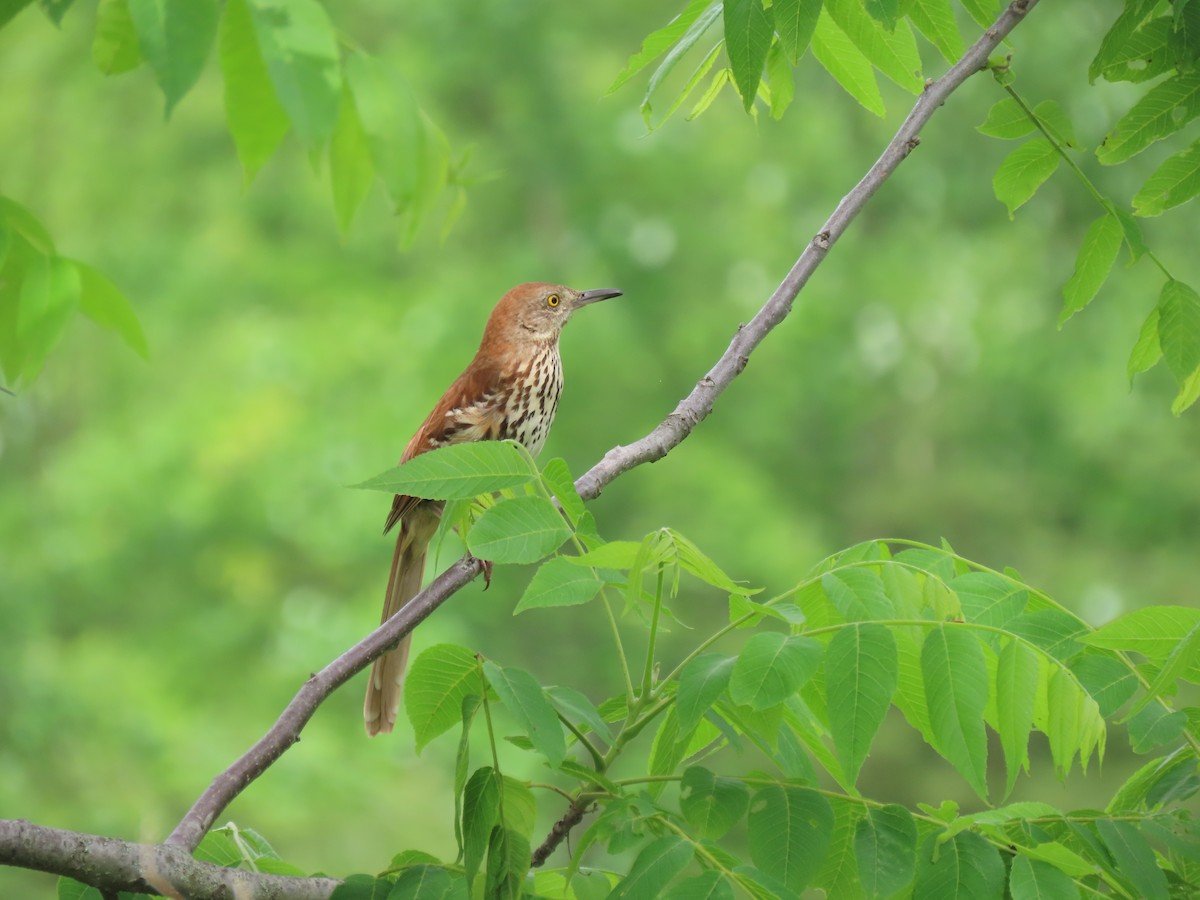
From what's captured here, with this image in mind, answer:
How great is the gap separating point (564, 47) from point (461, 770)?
1533cm

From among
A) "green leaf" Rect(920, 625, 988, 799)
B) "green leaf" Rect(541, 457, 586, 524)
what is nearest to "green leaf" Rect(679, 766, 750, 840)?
"green leaf" Rect(920, 625, 988, 799)

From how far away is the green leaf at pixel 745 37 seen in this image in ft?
5.53

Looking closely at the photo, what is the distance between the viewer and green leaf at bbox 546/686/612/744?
1.59 metres

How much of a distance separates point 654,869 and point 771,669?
0.25m

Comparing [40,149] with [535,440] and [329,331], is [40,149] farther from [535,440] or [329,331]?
[535,440]

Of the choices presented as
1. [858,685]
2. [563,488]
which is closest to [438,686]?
[563,488]

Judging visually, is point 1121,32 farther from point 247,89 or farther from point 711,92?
point 247,89

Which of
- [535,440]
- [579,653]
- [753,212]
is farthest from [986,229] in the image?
[535,440]

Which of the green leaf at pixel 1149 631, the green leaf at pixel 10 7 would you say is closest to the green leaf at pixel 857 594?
the green leaf at pixel 1149 631

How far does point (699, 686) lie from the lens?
150 cm

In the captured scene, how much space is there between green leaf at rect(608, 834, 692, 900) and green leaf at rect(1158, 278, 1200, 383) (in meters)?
1.09

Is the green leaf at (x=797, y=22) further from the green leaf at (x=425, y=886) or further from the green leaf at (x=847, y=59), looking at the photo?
the green leaf at (x=425, y=886)

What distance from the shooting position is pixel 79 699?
10906mm

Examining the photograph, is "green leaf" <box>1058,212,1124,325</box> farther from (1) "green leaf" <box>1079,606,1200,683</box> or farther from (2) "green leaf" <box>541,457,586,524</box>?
Answer: (2) "green leaf" <box>541,457,586,524</box>
